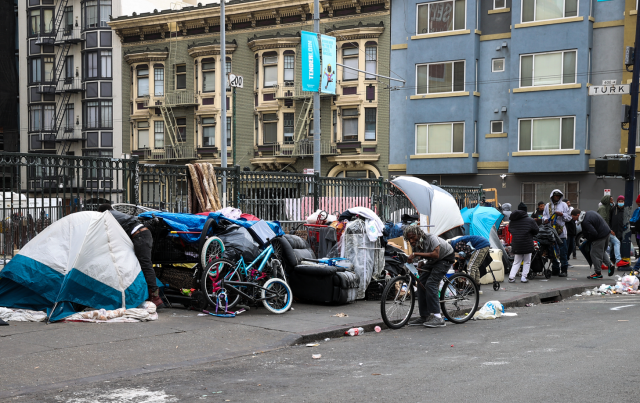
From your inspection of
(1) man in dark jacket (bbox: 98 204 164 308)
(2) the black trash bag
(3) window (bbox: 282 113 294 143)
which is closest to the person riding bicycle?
(2) the black trash bag

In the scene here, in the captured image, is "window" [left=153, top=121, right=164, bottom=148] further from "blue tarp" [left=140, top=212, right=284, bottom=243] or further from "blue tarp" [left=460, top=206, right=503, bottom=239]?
"blue tarp" [left=140, top=212, right=284, bottom=243]

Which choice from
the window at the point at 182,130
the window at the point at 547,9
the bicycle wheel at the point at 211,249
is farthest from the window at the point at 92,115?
the bicycle wheel at the point at 211,249

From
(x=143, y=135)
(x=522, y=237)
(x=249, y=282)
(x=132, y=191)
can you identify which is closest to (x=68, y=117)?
(x=143, y=135)

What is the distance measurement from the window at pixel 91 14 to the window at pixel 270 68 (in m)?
A: 13.2

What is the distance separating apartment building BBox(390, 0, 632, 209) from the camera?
30906 mm

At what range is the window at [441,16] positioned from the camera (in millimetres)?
33688

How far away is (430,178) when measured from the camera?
35312mm

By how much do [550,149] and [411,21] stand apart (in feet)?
31.5

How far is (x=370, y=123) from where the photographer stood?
3616 cm

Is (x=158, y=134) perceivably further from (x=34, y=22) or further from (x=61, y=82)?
(x=34, y=22)

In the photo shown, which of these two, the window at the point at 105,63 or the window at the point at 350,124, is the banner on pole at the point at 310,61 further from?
the window at the point at 105,63

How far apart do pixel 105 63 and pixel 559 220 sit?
111ft

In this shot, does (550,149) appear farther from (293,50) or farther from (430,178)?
(293,50)

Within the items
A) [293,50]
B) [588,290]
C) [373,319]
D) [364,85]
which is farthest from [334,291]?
[293,50]
